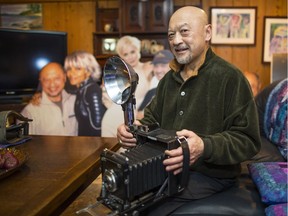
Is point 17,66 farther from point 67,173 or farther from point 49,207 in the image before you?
point 49,207

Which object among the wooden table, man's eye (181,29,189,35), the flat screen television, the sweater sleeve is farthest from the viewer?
the flat screen television

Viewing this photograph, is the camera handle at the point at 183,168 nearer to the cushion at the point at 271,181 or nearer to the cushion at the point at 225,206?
the cushion at the point at 225,206

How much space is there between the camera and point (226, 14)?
3.38 meters

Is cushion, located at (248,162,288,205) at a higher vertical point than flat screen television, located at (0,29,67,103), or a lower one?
lower

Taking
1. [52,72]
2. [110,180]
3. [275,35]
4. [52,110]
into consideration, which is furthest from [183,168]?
[275,35]

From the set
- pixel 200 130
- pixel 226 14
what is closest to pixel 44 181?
pixel 200 130

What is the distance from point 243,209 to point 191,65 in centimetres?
63

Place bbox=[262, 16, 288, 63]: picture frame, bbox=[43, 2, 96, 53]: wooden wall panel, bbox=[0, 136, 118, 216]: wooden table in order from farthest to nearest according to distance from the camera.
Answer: bbox=[43, 2, 96, 53]: wooden wall panel < bbox=[262, 16, 288, 63]: picture frame < bbox=[0, 136, 118, 216]: wooden table

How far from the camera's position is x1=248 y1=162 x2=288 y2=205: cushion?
1117 mm

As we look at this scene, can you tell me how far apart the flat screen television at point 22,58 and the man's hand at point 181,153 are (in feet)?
7.29

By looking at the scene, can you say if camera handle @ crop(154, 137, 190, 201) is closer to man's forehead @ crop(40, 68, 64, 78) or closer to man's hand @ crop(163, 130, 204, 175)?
man's hand @ crop(163, 130, 204, 175)

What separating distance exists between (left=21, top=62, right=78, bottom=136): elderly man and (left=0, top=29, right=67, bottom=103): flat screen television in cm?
27

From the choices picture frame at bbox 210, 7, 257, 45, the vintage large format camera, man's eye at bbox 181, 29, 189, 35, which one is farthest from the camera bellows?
picture frame at bbox 210, 7, 257, 45

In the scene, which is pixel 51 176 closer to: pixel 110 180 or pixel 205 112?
pixel 110 180
